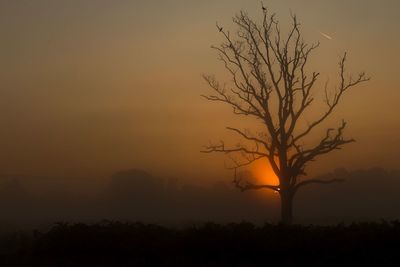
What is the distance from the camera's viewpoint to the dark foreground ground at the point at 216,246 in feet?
43.7

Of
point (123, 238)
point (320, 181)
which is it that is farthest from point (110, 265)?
point (320, 181)

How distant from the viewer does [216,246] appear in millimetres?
13898

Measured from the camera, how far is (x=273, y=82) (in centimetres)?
3134

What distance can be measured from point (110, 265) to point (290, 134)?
60.9 feet

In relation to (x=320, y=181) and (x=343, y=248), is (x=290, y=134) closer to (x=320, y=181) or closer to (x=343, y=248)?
(x=320, y=181)

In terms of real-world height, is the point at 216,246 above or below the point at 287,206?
below

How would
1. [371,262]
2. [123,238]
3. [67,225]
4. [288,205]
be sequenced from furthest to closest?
[288,205] → [67,225] → [123,238] → [371,262]

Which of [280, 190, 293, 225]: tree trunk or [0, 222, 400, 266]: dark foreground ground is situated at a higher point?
[280, 190, 293, 225]: tree trunk

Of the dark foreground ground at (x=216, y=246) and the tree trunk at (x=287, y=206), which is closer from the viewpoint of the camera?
the dark foreground ground at (x=216, y=246)

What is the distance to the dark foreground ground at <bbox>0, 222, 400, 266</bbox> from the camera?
13.3m

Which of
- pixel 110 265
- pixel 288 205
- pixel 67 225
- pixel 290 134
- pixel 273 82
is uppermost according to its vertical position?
pixel 273 82

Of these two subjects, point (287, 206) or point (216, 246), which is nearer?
point (216, 246)

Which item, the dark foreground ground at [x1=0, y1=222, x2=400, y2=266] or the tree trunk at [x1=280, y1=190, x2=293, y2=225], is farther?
the tree trunk at [x1=280, y1=190, x2=293, y2=225]

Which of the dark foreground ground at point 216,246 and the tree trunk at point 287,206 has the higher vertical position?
the tree trunk at point 287,206
